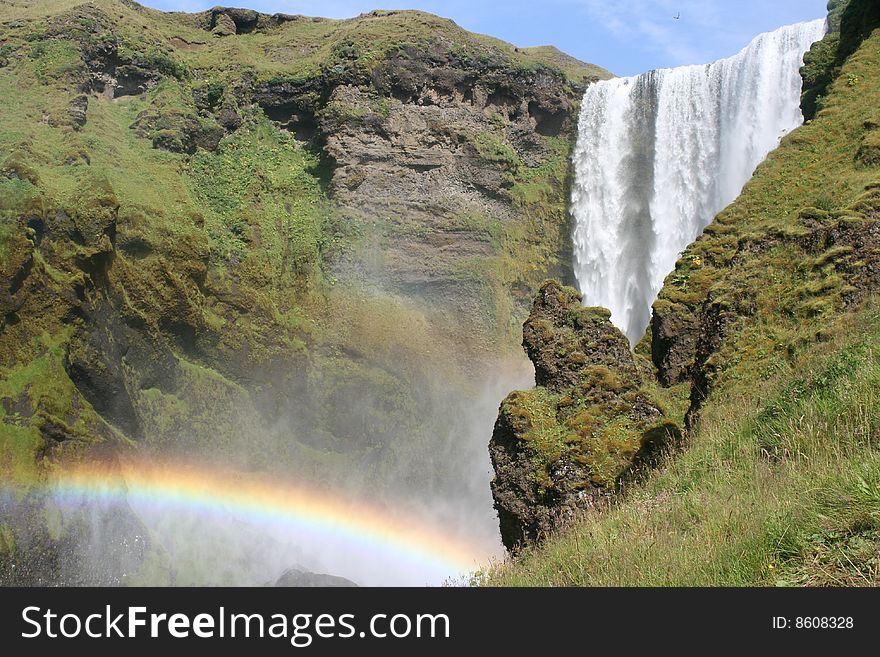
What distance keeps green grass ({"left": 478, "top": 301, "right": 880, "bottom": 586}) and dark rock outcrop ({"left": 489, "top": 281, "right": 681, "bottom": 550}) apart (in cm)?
358

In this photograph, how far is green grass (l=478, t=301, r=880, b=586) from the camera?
18.7 feet

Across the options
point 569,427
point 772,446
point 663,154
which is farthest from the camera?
point 663,154

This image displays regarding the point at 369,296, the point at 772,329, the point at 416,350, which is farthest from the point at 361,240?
the point at 772,329

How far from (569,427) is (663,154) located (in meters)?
42.2

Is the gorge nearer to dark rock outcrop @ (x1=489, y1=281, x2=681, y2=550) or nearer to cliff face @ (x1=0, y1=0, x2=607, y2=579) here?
dark rock outcrop @ (x1=489, y1=281, x2=681, y2=550)

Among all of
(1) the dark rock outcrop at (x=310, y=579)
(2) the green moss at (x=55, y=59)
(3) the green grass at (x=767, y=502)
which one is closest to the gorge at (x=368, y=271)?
(1) the dark rock outcrop at (x=310, y=579)

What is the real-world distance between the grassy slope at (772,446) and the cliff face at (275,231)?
107 ft

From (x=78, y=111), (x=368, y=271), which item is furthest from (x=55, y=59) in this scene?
(x=368, y=271)

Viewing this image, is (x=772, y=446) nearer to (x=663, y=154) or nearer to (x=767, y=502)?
(x=767, y=502)

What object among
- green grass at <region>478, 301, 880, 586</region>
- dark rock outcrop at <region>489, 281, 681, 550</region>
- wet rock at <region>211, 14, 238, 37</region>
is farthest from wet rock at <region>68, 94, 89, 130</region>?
green grass at <region>478, 301, 880, 586</region>

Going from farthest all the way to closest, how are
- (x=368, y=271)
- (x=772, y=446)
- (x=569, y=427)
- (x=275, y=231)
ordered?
(x=368, y=271) < (x=275, y=231) < (x=569, y=427) < (x=772, y=446)

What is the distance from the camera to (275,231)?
57.0 metres
